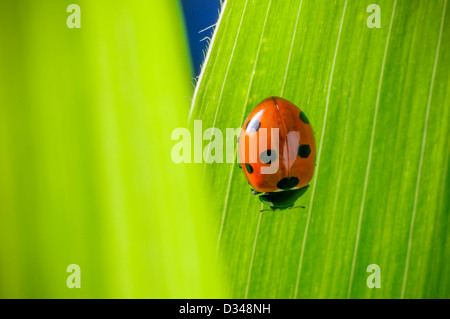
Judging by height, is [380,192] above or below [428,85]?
below

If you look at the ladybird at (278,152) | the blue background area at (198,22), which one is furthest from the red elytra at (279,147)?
the blue background area at (198,22)

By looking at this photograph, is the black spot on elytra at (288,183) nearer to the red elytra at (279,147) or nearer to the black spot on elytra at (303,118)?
the red elytra at (279,147)

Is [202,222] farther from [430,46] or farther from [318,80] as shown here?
[430,46]

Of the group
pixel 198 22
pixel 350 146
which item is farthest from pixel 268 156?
pixel 198 22
